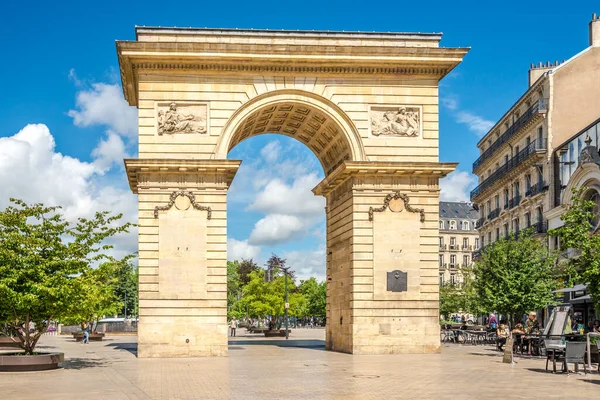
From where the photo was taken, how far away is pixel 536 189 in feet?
189

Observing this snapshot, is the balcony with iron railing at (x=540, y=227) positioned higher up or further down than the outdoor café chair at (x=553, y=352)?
higher up

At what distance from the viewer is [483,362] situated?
1147 inches

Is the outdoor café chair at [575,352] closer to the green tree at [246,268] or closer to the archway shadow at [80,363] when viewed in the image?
the archway shadow at [80,363]

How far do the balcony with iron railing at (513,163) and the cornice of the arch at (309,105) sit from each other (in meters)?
27.1

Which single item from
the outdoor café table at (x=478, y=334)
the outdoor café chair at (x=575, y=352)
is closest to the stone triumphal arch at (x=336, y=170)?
the outdoor café chair at (x=575, y=352)

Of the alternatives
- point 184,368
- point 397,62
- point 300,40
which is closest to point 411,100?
point 397,62

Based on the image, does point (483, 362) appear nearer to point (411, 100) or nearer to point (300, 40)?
point (411, 100)

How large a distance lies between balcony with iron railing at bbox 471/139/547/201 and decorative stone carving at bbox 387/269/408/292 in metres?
27.3

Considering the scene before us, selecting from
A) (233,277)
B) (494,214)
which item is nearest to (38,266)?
(494,214)

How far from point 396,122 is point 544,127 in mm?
26548

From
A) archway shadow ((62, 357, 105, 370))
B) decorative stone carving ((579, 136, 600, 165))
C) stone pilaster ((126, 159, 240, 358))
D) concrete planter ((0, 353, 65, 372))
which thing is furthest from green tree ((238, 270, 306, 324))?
concrete planter ((0, 353, 65, 372))

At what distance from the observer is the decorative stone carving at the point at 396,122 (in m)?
33.5

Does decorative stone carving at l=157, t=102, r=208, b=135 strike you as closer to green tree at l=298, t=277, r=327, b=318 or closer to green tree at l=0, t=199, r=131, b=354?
green tree at l=0, t=199, r=131, b=354

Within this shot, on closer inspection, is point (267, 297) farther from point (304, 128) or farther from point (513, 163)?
point (304, 128)
